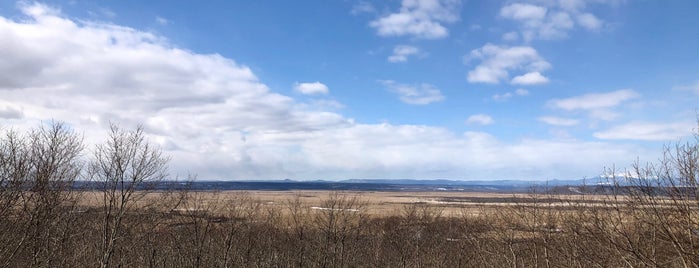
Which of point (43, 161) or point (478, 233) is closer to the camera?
point (43, 161)

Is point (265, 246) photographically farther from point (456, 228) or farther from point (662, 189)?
point (662, 189)

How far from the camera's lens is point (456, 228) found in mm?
67938

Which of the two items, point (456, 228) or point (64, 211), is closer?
point (64, 211)

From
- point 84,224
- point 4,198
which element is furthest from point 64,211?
point 4,198

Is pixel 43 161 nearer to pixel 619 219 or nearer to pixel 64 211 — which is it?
pixel 64 211

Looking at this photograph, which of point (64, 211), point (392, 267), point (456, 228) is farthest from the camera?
point (456, 228)

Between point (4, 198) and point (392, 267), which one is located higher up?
point (4, 198)

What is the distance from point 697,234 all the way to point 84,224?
45.5 m

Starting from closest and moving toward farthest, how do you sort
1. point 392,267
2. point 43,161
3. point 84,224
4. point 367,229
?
point 43,161 → point 84,224 → point 392,267 → point 367,229

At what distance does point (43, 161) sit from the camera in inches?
1345

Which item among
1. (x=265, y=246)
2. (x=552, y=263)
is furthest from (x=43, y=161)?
(x=552, y=263)

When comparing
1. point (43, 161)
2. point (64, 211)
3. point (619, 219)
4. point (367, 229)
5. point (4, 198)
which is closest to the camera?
point (4, 198)

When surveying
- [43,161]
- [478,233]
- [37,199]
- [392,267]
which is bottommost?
[392,267]

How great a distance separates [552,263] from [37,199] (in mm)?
39378
